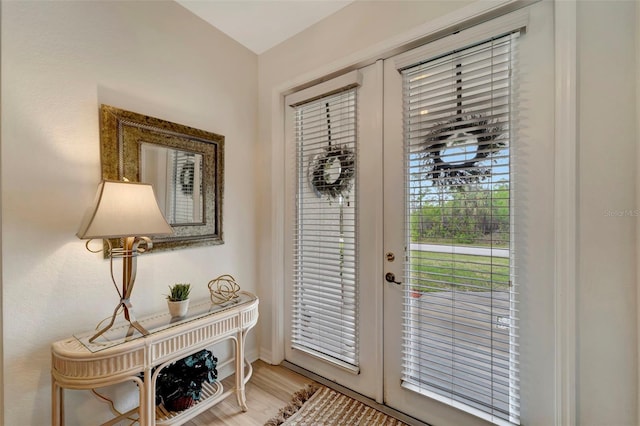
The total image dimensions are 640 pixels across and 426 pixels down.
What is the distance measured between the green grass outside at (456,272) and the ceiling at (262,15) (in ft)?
5.84

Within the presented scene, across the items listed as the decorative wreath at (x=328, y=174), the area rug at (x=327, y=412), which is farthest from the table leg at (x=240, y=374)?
the decorative wreath at (x=328, y=174)

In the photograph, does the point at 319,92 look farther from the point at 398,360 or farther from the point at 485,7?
the point at 398,360

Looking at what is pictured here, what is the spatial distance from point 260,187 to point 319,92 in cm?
92

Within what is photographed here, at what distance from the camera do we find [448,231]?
148 cm

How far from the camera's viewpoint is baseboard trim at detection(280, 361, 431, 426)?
159 centimetres

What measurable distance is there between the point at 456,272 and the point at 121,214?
66.2 inches

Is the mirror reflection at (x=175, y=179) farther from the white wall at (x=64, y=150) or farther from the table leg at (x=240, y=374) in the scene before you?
the table leg at (x=240, y=374)

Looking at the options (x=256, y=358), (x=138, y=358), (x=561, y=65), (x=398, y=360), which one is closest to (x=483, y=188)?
(x=561, y=65)

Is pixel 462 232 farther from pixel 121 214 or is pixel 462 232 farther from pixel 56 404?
pixel 56 404

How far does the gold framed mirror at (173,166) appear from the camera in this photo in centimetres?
148

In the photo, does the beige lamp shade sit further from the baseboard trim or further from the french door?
the baseboard trim

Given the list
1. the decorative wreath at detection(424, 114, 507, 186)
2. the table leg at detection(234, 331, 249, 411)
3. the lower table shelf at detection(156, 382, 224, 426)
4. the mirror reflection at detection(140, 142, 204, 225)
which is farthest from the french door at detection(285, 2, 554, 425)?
the mirror reflection at detection(140, 142, 204, 225)

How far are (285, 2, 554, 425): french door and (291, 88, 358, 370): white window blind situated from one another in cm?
1

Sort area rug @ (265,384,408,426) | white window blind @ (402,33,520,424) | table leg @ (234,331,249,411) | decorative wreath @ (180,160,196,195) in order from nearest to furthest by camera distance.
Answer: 1. white window blind @ (402,33,520,424)
2. area rug @ (265,384,408,426)
3. table leg @ (234,331,249,411)
4. decorative wreath @ (180,160,196,195)
